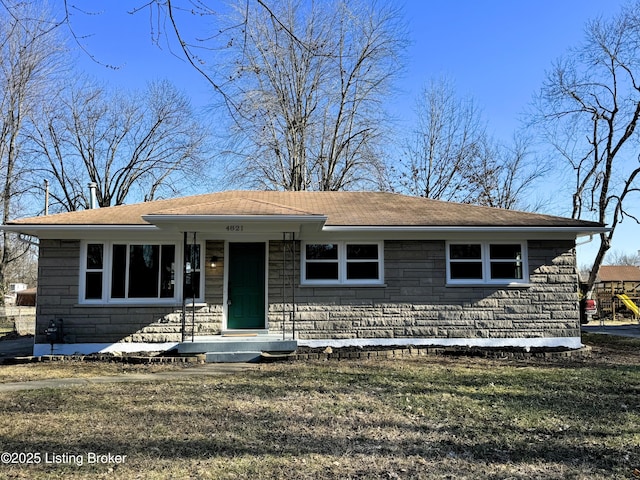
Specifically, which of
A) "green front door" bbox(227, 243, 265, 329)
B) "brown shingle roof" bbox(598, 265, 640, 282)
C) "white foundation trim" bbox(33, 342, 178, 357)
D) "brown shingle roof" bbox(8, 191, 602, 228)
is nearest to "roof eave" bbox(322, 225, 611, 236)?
"brown shingle roof" bbox(8, 191, 602, 228)

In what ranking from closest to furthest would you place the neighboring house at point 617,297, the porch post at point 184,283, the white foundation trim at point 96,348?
1. the porch post at point 184,283
2. the white foundation trim at point 96,348
3. the neighboring house at point 617,297

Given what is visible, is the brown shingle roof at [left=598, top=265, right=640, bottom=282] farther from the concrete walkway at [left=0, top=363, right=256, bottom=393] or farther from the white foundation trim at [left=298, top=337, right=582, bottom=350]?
the concrete walkway at [left=0, top=363, right=256, bottom=393]

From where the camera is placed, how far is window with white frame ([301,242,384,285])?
11102 millimetres

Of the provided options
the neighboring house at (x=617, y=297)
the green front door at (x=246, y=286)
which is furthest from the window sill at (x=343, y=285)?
the neighboring house at (x=617, y=297)

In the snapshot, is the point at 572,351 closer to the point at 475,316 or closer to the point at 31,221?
the point at 475,316

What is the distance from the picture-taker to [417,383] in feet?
24.0

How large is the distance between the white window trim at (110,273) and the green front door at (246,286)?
674 millimetres

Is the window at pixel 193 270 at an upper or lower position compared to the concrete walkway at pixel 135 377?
upper

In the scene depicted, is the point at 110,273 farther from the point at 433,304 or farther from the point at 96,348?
the point at 433,304

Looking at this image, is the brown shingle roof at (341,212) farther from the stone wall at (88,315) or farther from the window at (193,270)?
the window at (193,270)

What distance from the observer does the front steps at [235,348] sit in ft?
32.4

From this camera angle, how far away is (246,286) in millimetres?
11133

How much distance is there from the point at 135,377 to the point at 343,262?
510 centimetres

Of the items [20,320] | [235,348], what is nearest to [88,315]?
[235,348]
